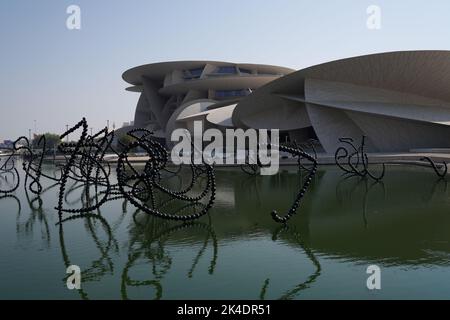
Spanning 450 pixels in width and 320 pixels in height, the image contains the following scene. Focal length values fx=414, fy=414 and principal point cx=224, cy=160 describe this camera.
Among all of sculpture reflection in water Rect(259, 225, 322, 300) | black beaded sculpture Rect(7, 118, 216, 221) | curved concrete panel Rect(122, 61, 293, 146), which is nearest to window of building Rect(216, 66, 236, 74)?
curved concrete panel Rect(122, 61, 293, 146)

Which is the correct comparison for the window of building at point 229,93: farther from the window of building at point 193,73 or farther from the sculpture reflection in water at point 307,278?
the sculpture reflection in water at point 307,278

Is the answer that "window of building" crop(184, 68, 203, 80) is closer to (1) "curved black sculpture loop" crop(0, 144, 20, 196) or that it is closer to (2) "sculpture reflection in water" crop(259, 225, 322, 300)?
(1) "curved black sculpture loop" crop(0, 144, 20, 196)

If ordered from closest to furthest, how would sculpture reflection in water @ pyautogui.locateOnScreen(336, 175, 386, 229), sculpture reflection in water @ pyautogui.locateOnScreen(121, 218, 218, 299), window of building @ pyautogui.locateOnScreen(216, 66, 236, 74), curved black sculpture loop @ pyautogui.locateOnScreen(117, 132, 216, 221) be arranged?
sculpture reflection in water @ pyautogui.locateOnScreen(121, 218, 218, 299), curved black sculpture loop @ pyautogui.locateOnScreen(117, 132, 216, 221), sculpture reflection in water @ pyautogui.locateOnScreen(336, 175, 386, 229), window of building @ pyautogui.locateOnScreen(216, 66, 236, 74)

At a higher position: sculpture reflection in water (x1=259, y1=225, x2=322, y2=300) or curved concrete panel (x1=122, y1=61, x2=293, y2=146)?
curved concrete panel (x1=122, y1=61, x2=293, y2=146)

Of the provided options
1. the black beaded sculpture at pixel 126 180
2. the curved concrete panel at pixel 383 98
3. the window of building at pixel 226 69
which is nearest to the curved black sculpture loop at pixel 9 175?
the black beaded sculpture at pixel 126 180

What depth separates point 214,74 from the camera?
61.6 m

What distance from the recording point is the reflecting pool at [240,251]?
6199 millimetres

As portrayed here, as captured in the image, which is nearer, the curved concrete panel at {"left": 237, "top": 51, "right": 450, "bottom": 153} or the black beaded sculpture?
the black beaded sculpture

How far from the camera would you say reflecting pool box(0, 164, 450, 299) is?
244 inches

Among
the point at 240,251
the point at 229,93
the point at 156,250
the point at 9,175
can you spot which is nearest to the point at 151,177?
the point at 156,250

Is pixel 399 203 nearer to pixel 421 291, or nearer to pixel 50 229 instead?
pixel 421 291

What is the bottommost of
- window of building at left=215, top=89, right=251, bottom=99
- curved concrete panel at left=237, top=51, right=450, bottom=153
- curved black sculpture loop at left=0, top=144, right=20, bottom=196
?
curved black sculpture loop at left=0, top=144, right=20, bottom=196

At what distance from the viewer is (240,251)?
816 centimetres

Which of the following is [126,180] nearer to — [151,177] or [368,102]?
[151,177]
